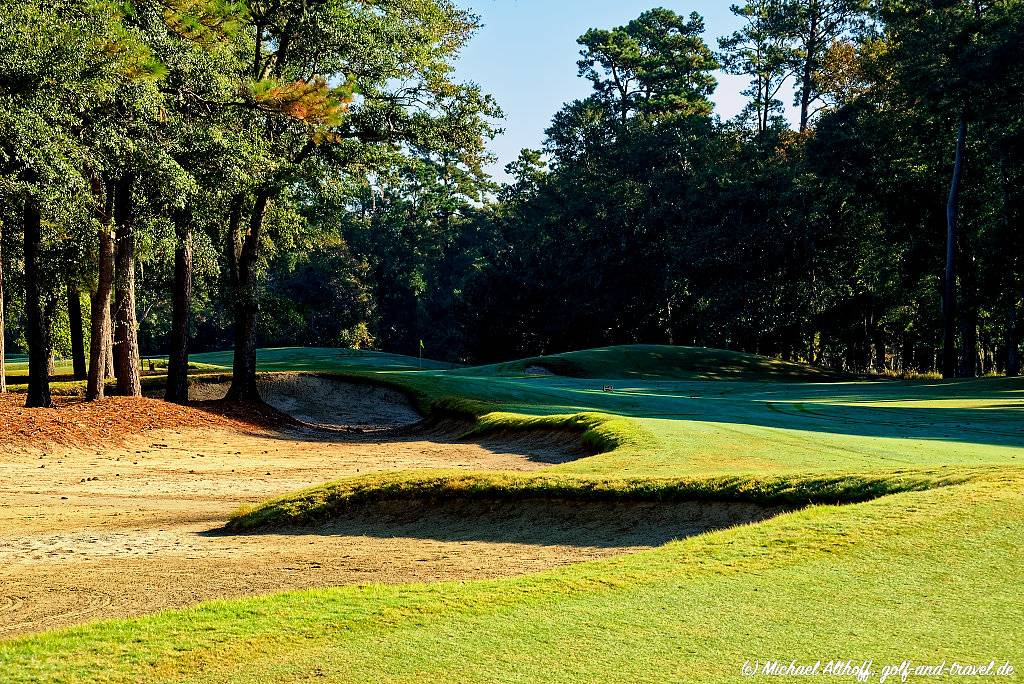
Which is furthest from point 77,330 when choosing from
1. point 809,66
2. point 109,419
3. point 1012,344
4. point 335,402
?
point 809,66

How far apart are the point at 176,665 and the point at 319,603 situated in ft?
4.32

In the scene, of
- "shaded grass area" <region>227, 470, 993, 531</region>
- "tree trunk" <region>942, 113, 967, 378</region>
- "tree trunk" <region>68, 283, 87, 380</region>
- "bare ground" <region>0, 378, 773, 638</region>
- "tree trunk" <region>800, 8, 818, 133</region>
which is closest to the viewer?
"bare ground" <region>0, 378, 773, 638</region>

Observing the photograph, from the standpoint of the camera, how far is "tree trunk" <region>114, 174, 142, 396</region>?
915 inches

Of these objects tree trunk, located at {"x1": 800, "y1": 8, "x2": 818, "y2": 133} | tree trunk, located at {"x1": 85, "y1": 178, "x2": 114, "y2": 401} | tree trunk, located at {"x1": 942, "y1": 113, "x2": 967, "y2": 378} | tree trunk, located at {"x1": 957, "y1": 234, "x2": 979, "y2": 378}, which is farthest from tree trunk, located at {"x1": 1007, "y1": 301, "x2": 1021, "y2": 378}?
tree trunk, located at {"x1": 85, "y1": 178, "x2": 114, "y2": 401}

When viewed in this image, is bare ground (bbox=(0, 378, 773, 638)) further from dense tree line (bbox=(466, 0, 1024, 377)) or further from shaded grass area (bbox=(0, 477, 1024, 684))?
dense tree line (bbox=(466, 0, 1024, 377))

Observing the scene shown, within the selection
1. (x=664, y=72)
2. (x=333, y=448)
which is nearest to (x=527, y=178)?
(x=664, y=72)

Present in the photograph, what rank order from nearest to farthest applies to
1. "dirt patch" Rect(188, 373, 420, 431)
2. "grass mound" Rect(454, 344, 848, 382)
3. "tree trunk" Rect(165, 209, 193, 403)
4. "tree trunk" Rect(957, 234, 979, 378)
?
"tree trunk" Rect(165, 209, 193, 403)
"dirt patch" Rect(188, 373, 420, 431)
"tree trunk" Rect(957, 234, 979, 378)
"grass mound" Rect(454, 344, 848, 382)

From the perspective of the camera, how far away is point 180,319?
2559 cm

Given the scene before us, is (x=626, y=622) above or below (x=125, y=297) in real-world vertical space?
below

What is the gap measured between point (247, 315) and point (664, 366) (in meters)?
25.0

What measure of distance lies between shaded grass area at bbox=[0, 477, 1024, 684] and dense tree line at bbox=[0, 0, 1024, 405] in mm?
14750

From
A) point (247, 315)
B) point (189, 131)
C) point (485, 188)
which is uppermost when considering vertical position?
point (485, 188)

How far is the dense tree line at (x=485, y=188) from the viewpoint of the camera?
21656 mm

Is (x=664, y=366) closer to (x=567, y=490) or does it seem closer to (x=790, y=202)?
(x=790, y=202)
